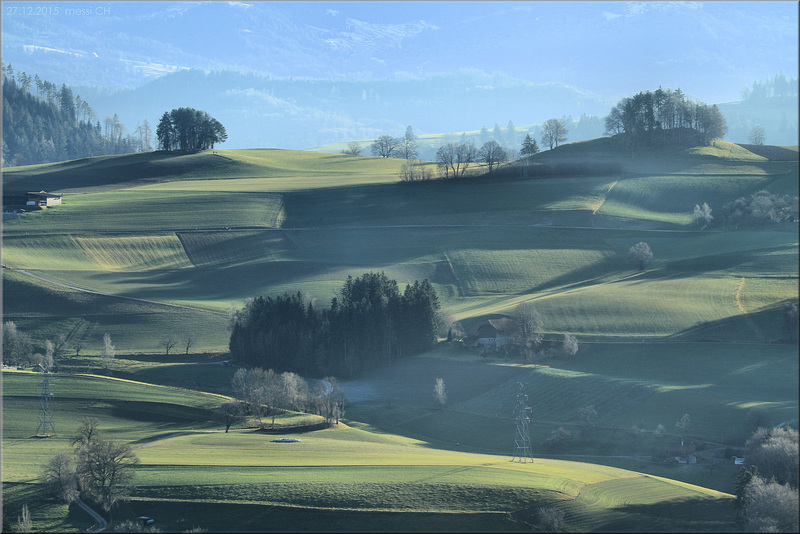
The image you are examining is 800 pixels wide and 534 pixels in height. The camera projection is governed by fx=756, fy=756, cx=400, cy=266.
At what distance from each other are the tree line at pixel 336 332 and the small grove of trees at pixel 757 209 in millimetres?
50042

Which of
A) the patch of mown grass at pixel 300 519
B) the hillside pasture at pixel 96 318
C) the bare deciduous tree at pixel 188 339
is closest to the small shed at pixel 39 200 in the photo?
the hillside pasture at pixel 96 318

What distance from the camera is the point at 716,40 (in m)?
177

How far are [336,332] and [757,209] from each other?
6212 centimetres

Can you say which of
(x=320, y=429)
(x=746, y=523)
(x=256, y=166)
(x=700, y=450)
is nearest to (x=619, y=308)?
(x=700, y=450)

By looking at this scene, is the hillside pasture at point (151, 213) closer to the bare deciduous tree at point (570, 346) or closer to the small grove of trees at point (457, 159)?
the small grove of trees at point (457, 159)

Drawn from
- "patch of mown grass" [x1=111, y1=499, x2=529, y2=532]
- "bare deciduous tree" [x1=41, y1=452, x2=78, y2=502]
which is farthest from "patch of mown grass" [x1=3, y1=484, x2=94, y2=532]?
"patch of mown grass" [x1=111, y1=499, x2=529, y2=532]

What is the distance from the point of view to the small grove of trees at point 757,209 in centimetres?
10138

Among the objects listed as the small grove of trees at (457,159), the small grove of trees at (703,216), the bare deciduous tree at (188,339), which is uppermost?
the small grove of trees at (457,159)

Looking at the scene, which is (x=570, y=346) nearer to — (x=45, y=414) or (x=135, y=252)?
(x=45, y=414)

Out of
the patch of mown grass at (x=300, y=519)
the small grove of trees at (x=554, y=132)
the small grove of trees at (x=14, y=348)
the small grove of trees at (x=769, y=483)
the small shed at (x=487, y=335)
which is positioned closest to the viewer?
the small grove of trees at (x=769, y=483)

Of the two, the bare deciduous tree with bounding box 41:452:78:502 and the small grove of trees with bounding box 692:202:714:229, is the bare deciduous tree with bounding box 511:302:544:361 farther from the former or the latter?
the small grove of trees with bounding box 692:202:714:229

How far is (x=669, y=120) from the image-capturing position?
141375mm

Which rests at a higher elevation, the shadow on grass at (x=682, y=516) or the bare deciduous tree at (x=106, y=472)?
the bare deciduous tree at (x=106, y=472)

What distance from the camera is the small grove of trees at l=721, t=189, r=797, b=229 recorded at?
3991 inches
